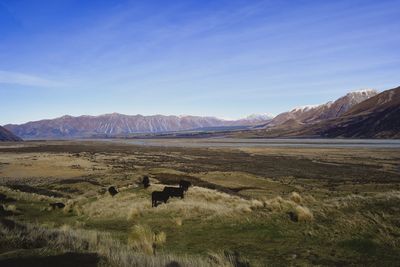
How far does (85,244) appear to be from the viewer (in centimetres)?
1180

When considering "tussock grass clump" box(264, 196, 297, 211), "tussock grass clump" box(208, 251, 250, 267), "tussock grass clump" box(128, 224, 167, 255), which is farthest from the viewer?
"tussock grass clump" box(264, 196, 297, 211)

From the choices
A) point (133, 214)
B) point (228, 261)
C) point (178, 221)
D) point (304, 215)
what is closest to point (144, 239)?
point (178, 221)

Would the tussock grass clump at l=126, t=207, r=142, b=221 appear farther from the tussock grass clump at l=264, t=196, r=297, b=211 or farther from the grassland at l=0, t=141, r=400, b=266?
the tussock grass clump at l=264, t=196, r=297, b=211

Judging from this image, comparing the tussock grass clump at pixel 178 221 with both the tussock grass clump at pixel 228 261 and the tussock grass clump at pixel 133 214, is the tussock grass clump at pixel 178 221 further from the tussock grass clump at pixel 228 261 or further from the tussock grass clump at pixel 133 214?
the tussock grass clump at pixel 228 261

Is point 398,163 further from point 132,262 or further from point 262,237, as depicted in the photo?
point 132,262

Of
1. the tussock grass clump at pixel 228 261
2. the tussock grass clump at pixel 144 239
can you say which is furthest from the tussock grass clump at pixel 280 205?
the tussock grass clump at pixel 228 261

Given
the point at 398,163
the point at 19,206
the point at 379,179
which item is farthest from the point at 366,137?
the point at 19,206

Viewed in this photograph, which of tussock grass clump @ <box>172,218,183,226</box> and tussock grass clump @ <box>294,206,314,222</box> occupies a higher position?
tussock grass clump @ <box>294,206,314,222</box>

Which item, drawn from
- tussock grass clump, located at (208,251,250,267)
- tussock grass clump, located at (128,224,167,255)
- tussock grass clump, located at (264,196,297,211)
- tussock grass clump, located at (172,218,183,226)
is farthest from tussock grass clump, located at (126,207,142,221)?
tussock grass clump, located at (208,251,250,267)

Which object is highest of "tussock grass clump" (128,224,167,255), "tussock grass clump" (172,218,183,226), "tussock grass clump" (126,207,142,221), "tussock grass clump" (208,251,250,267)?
"tussock grass clump" (208,251,250,267)

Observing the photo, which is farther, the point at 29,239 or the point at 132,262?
the point at 29,239

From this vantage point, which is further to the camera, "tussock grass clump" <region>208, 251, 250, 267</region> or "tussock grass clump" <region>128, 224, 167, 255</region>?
"tussock grass clump" <region>128, 224, 167, 255</region>

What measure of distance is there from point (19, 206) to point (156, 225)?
1392 centimetres

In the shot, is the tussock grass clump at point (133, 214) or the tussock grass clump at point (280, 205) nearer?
the tussock grass clump at point (280, 205)
